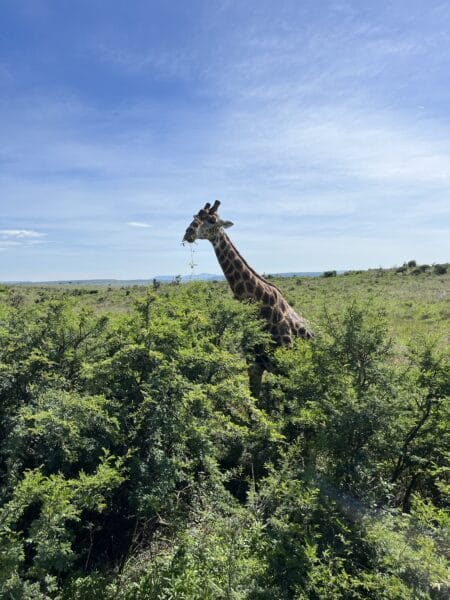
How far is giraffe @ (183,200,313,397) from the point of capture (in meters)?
7.67

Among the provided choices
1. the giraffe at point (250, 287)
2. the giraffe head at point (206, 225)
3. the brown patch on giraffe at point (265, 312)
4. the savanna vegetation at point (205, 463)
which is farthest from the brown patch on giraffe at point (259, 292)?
the savanna vegetation at point (205, 463)

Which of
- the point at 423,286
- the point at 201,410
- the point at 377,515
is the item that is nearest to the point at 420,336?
the point at 377,515

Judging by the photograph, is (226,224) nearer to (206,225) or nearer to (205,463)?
(206,225)

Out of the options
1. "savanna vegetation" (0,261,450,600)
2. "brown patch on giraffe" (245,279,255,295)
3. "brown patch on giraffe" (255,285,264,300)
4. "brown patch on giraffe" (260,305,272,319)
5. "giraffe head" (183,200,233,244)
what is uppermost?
"giraffe head" (183,200,233,244)

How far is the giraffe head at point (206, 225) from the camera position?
27.6ft

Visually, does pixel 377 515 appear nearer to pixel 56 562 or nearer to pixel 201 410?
pixel 201 410

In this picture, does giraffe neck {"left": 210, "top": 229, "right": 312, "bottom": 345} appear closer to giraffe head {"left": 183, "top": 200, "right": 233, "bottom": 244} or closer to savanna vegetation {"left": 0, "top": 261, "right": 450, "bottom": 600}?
giraffe head {"left": 183, "top": 200, "right": 233, "bottom": 244}

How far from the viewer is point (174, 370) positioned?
4.39 meters

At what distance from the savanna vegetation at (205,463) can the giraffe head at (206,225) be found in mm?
2969

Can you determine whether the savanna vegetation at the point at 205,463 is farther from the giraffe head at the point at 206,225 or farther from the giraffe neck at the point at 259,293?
the giraffe head at the point at 206,225

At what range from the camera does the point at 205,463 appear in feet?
14.3

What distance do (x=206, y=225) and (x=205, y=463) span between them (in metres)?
5.32

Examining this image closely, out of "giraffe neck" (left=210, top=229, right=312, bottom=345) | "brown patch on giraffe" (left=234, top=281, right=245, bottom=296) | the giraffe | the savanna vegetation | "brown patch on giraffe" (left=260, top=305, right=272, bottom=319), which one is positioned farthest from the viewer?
"brown patch on giraffe" (left=234, top=281, right=245, bottom=296)

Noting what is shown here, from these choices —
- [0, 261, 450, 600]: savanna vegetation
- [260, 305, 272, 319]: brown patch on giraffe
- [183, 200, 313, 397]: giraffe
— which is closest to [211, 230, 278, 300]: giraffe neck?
[183, 200, 313, 397]: giraffe
